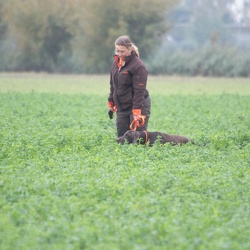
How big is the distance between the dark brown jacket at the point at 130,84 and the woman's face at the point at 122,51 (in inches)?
3.6

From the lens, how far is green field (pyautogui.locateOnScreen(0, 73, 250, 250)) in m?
8.05

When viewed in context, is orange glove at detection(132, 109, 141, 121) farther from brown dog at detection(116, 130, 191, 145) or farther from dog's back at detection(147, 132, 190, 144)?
dog's back at detection(147, 132, 190, 144)

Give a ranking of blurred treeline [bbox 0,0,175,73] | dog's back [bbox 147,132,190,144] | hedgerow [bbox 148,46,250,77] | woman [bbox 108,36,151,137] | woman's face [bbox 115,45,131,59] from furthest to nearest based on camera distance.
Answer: blurred treeline [bbox 0,0,175,73] → hedgerow [bbox 148,46,250,77] → dog's back [bbox 147,132,190,144] → woman [bbox 108,36,151,137] → woman's face [bbox 115,45,131,59]

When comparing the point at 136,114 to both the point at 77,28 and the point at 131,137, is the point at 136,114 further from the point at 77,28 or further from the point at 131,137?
the point at 77,28

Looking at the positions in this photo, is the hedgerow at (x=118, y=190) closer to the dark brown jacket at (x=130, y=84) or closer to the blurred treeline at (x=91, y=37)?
the dark brown jacket at (x=130, y=84)

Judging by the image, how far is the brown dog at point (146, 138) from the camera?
14.0 meters

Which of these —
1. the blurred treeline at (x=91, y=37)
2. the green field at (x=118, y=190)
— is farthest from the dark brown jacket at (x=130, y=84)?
the blurred treeline at (x=91, y=37)

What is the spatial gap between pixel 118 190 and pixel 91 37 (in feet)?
162

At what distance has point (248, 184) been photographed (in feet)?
34.8

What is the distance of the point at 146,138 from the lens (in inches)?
558

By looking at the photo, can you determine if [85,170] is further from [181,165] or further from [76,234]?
[76,234]

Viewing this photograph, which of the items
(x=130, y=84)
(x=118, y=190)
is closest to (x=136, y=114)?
(x=130, y=84)

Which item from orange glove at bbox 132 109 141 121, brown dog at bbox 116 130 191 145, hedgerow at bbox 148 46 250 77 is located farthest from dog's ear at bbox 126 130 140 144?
hedgerow at bbox 148 46 250 77

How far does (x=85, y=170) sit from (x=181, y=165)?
1524 millimetres
